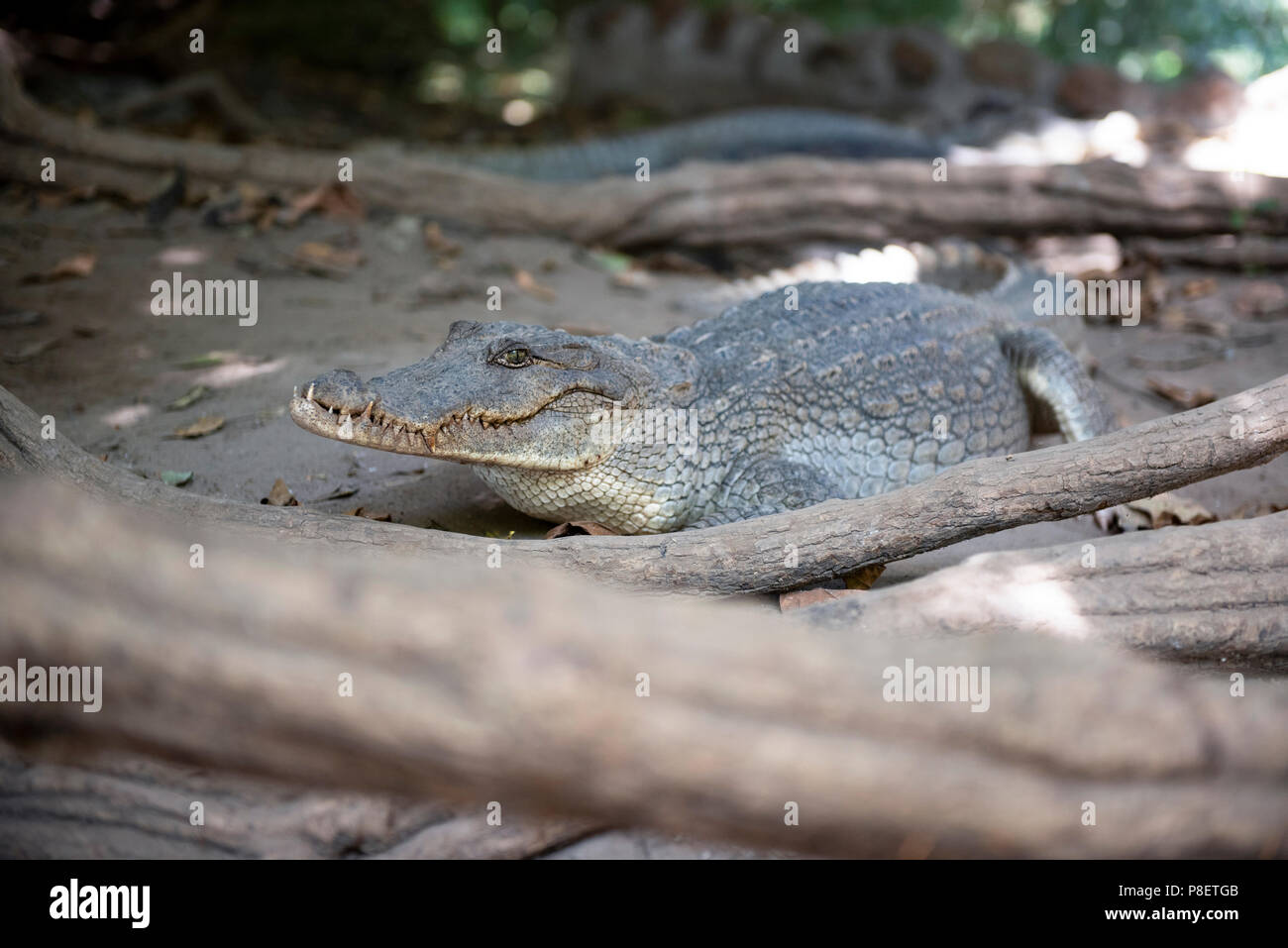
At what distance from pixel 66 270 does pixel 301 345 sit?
5.29 feet

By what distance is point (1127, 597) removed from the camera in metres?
2.66

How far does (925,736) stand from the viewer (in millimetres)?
1763

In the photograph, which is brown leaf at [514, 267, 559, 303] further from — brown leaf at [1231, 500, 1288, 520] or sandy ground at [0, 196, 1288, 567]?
brown leaf at [1231, 500, 1288, 520]

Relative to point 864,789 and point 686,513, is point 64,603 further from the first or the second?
point 686,513

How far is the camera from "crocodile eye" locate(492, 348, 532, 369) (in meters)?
3.50

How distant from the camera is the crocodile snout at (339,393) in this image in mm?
3057

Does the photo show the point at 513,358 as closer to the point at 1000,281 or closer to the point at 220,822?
the point at 220,822

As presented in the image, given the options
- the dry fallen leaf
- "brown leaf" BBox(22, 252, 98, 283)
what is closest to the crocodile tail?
the dry fallen leaf

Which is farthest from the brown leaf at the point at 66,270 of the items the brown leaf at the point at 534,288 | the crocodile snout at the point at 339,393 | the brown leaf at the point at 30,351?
the crocodile snout at the point at 339,393

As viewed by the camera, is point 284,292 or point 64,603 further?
point 284,292

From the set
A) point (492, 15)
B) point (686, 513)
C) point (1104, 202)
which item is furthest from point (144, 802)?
point (492, 15)

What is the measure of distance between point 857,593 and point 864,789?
1.00m

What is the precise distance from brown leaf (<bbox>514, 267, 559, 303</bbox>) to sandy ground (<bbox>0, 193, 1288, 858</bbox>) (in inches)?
1.2

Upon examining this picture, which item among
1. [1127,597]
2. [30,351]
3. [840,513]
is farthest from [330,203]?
[1127,597]
